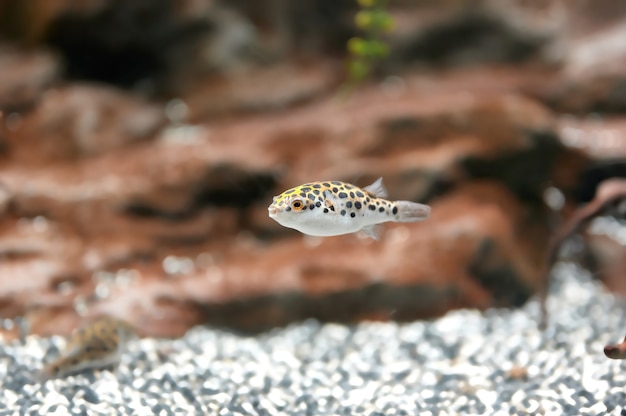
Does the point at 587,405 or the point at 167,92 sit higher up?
the point at 167,92

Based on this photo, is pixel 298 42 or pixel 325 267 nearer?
pixel 325 267

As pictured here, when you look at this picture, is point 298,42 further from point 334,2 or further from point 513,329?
point 513,329

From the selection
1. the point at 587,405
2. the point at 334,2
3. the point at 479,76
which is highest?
the point at 334,2

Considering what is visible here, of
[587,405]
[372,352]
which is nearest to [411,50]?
[372,352]

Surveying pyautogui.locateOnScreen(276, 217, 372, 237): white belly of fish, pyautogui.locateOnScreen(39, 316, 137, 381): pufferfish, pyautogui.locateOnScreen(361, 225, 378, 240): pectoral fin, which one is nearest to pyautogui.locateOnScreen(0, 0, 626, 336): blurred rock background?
pyautogui.locateOnScreen(39, 316, 137, 381): pufferfish

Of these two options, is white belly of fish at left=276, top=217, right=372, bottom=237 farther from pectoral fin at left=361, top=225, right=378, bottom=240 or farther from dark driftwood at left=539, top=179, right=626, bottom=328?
dark driftwood at left=539, top=179, right=626, bottom=328

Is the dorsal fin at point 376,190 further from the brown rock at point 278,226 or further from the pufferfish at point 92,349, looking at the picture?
the brown rock at point 278,226

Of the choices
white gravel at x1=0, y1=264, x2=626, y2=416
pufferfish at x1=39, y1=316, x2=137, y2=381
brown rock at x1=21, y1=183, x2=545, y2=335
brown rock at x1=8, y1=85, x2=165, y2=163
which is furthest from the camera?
brown rock at x1=8, y1=85, x2=165, y2=163
